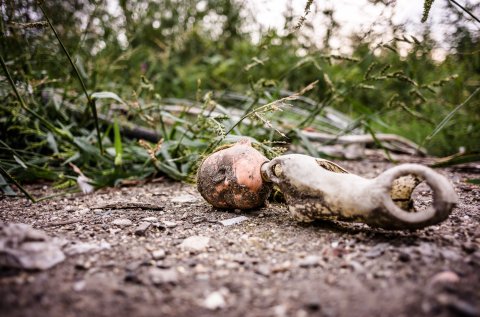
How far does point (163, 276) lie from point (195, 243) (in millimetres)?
269

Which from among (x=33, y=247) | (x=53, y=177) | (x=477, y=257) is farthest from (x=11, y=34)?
(x=477, y=257)

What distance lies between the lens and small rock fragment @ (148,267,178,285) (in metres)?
0.94

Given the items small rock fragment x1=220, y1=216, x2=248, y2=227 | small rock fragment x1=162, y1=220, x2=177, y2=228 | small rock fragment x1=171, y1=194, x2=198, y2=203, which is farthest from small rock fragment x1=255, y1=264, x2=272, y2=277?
small rock fragment x1=171, y1=194, x2=198, y2=203

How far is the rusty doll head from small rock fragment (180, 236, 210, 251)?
0.95ft

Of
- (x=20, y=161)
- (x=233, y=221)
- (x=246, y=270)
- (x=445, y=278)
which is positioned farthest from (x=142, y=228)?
(x=20, y=161)

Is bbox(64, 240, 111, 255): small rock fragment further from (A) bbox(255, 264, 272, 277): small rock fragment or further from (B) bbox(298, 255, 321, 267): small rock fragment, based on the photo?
(B) bbox(298, 255, 321, 267): small rock fragment

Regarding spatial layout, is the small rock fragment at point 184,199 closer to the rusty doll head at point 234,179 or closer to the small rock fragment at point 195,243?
the rusty doll head at point 234,179

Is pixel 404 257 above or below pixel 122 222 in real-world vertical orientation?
above

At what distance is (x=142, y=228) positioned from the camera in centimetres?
133

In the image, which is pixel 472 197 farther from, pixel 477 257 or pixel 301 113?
pixel 301 113

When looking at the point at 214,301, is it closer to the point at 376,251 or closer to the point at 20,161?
the point at 376,251

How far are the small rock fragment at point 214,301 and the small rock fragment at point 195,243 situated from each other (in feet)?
0.99

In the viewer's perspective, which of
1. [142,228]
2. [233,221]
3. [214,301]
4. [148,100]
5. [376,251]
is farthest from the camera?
[148,100]

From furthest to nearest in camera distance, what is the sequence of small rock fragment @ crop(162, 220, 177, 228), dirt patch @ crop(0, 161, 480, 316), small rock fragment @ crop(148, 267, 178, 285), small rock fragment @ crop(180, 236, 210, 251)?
small rock fragment @ crop(162, 220, 177, 228)
small rock fragment @ crop(180, 236, 210, 251)
small rock fragment @ crop(148, 267, 178, 285)
dirt patch @ crop(0, 161, 480, 316)
